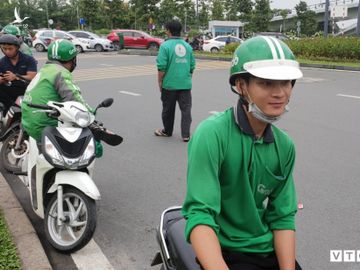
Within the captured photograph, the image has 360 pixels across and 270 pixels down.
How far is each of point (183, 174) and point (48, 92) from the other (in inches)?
78.3

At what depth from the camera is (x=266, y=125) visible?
6.20ft

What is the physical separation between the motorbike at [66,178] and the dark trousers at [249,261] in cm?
162

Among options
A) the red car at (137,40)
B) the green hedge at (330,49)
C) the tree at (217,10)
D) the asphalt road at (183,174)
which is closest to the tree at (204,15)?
the tree at (217,10)

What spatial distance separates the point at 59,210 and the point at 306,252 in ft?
6.05

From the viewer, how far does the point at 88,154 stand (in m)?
3.48

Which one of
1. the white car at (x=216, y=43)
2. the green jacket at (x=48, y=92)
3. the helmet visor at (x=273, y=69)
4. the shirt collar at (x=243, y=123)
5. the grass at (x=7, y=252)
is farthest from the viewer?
the white car at (x=216, y=43)

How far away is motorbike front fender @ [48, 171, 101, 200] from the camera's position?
324cm

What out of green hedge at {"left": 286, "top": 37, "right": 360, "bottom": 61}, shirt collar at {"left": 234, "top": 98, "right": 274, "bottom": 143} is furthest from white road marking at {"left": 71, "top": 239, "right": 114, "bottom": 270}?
green hedge at {"left": 286, "top": 37, "right": 360, "bottom": 61}

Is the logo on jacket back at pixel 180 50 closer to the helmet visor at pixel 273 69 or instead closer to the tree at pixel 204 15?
the helmet visor at pixel 273 69

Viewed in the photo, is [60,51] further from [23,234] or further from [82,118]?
[23,234]

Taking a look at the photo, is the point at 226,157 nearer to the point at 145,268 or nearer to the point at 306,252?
the point at 145,268

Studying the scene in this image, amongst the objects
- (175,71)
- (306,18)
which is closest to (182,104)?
(175,71)

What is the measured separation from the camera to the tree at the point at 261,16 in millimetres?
48188

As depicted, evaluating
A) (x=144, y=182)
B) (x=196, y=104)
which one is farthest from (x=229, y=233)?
(x=196, y=104)
